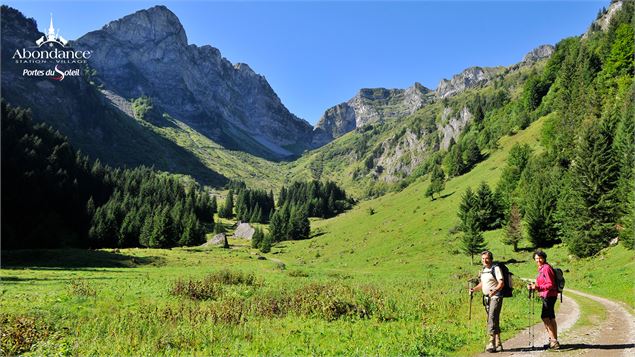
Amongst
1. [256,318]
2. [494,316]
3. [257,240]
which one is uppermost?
[494,316]

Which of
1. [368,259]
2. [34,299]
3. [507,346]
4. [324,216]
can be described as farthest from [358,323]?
[324,216]

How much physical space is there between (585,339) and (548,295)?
293cm

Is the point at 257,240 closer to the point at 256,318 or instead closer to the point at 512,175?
the point at 512,175

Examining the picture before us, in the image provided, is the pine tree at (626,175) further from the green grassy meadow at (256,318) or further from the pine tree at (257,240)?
the pine tree at (257,240)

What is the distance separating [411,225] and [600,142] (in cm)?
5083

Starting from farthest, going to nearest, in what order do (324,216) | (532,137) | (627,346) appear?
(324,216) → (532,137) → (627,346)

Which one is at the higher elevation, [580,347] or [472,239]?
[472,239]

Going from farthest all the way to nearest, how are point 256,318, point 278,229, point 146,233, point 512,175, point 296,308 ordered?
point 278,229 < point 146,233 < point 512,175 < point 296,308 < point 256,318

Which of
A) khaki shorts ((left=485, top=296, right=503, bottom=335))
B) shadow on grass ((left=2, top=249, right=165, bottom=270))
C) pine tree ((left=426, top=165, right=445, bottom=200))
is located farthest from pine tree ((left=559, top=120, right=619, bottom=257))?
shadow on grass ((left=2, top=249, right=165, bottom=270))

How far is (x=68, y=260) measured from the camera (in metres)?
59.3

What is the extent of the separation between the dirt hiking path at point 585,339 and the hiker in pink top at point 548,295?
48 cm

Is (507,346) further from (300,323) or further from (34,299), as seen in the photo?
(34,299)

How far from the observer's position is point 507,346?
13.6 m

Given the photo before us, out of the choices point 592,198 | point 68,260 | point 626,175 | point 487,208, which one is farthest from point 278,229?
point 626,175
